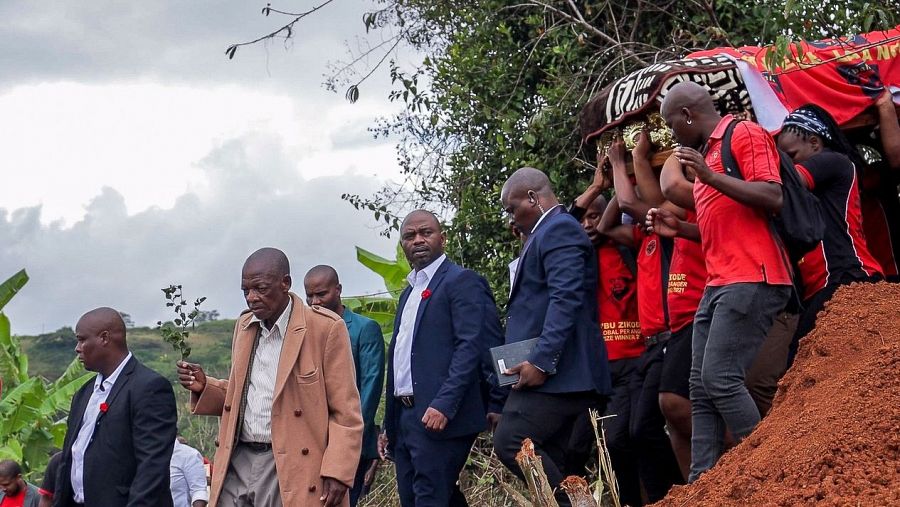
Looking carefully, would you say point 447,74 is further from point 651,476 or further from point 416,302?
point 651,476

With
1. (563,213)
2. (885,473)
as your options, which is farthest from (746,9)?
(885,473)

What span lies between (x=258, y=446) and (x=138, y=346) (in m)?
24.1

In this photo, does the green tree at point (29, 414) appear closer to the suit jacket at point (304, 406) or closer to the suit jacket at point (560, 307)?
the suit jacket at point (304, 406)

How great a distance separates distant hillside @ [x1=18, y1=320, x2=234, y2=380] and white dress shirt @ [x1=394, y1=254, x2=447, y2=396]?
19374 mm

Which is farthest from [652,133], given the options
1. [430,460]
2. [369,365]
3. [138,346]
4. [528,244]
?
[138,346]

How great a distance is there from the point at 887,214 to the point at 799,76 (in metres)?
0.91

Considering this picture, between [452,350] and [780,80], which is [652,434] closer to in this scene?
[452,350]

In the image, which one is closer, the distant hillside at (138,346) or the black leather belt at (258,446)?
the black leather belt at (258,446)

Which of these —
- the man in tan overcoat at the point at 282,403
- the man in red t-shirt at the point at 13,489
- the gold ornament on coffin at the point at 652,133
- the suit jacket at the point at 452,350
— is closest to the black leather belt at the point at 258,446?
the man in tan overcoat at the point at 282,403

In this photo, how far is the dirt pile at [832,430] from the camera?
12.3 feet

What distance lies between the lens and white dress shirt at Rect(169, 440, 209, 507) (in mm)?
10508

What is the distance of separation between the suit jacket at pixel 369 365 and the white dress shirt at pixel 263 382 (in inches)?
77.9

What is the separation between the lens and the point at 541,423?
234 inches

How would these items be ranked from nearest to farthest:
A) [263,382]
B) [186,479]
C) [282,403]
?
[282,403]
[263,382]
[186,479]
